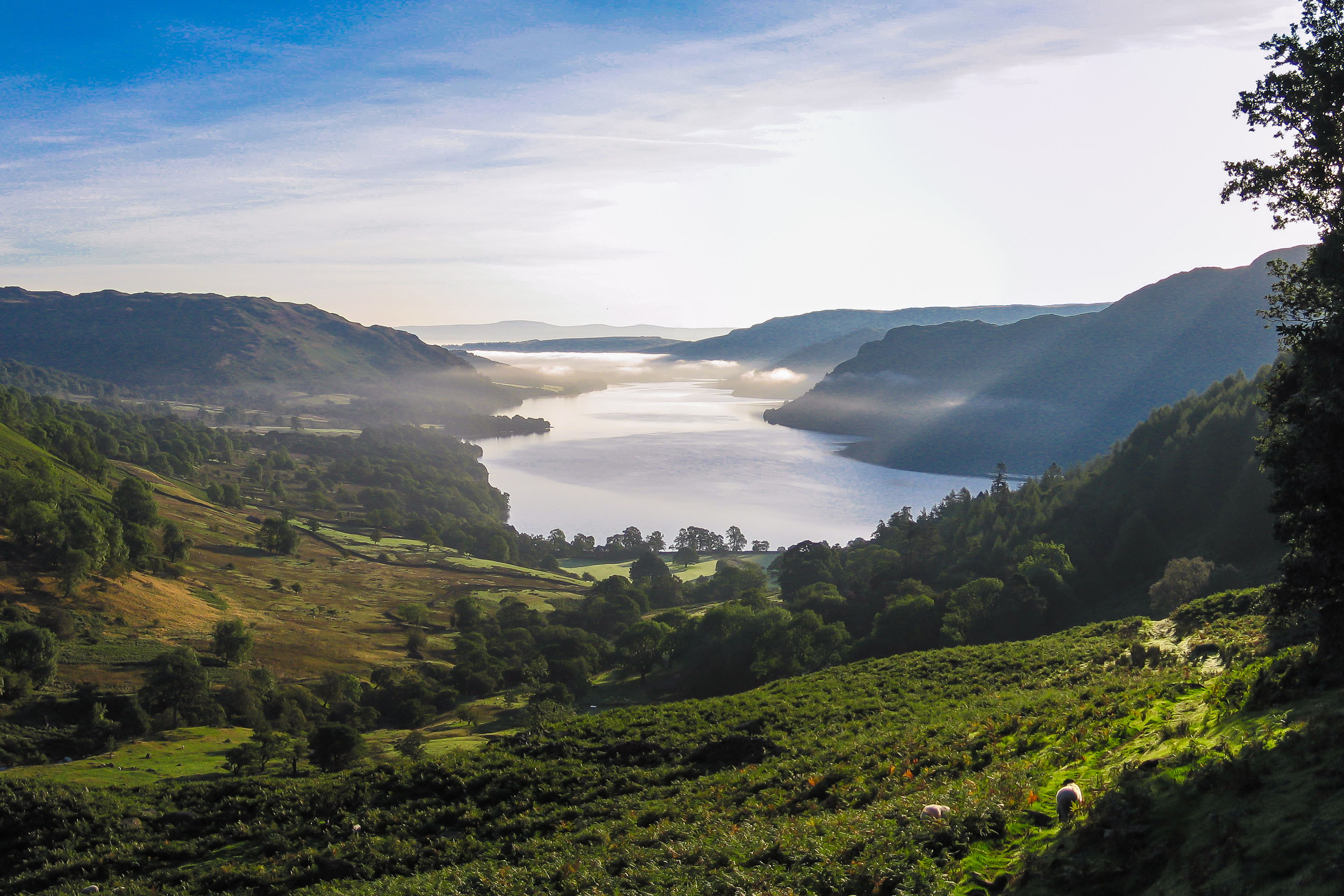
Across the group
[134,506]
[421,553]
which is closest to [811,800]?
[134,506]

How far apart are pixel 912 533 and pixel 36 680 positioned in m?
77.9

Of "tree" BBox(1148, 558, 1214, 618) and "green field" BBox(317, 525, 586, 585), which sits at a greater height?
"tree" BBox(1148, 558, 1214, 618)

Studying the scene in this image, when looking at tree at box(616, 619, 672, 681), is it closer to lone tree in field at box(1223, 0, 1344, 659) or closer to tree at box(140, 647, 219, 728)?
tree at box(140, 647, 219, 728)

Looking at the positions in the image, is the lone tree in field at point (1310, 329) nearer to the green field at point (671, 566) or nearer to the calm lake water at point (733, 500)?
the green field at point (671, 566)

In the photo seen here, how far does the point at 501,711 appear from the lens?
50.6m

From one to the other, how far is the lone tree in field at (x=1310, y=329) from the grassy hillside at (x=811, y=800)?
4.46 feet

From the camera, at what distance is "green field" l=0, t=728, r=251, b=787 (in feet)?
88.0

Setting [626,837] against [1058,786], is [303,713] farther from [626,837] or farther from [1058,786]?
[1058,786]

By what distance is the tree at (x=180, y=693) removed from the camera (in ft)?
143

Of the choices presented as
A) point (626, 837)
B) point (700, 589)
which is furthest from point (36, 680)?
point (700, 589)

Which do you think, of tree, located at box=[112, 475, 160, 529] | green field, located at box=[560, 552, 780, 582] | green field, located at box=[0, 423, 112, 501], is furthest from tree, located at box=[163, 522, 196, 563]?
green field, located at box=[560, 552, 780, 582]

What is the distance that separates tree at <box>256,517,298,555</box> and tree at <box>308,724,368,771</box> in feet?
257

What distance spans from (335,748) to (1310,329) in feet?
113

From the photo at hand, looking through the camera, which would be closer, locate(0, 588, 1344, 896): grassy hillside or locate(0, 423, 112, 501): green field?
locate(0, 588, 1344, 896): grassy hillside
